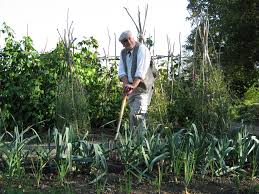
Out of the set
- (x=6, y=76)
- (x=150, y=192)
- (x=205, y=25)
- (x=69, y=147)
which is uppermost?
(x=205, y=25)

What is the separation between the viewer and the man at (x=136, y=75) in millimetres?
5703

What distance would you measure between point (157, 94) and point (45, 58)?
2.30 metres

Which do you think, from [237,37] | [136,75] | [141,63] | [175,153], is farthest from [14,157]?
[237,37]


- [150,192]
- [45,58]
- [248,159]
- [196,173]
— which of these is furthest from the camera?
[45,58]

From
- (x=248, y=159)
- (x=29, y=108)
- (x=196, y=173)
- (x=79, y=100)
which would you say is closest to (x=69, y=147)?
(x=196, y=173)

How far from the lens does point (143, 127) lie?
468cm

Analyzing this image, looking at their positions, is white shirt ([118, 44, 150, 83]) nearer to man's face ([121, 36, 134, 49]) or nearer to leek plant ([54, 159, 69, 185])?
man's face ([121, 36, 134, 49])

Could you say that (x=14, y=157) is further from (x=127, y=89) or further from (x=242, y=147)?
(x=242, y=147)

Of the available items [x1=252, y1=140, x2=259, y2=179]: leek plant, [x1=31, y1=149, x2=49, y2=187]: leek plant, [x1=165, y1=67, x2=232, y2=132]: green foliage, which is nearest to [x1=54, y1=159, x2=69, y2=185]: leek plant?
[x1=31, y1=149, x2=49, y2=187]: leek plant

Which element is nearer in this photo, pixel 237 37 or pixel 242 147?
pixel 242 147

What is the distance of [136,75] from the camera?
5688mm

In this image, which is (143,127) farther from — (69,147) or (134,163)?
(69,147)

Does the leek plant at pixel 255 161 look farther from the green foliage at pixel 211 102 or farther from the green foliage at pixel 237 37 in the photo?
the green foliage at pixel 237 37

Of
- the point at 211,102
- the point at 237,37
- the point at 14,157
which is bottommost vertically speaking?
the point at 14,157
